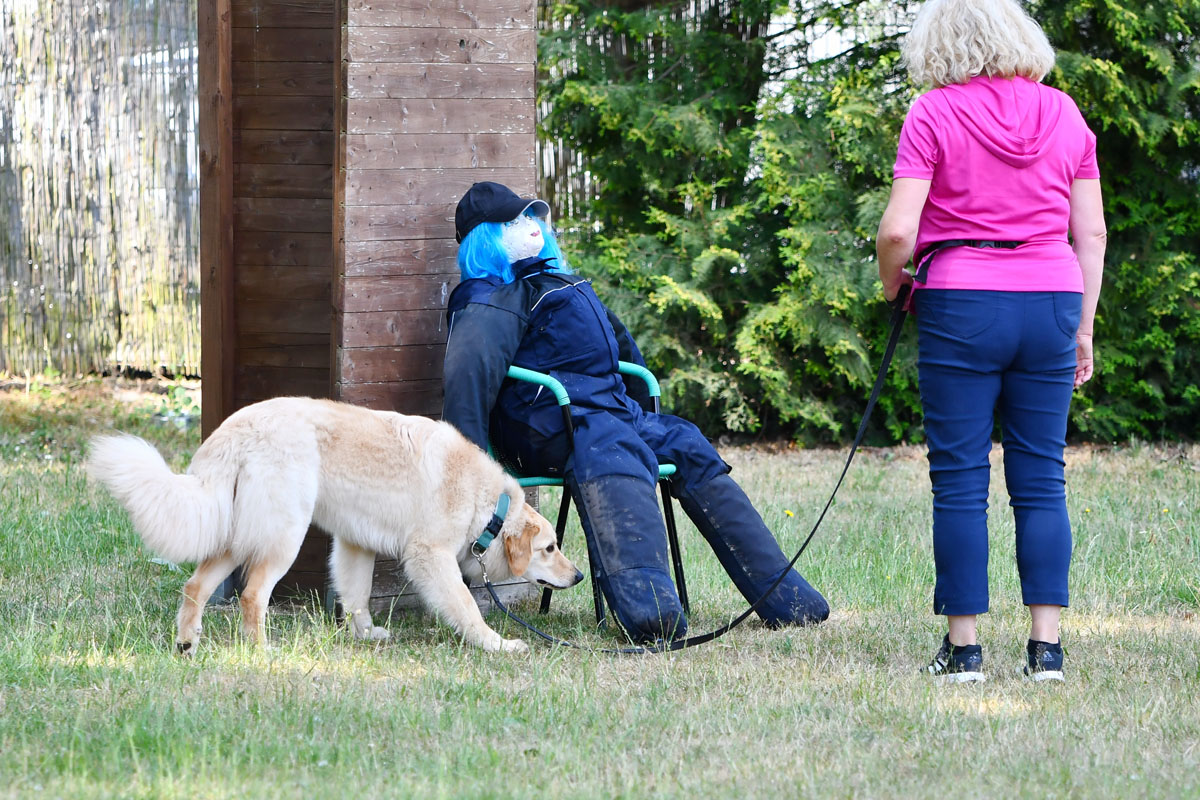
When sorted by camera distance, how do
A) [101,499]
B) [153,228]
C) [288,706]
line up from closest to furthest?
[288,706]
[101,499]
[153,228]

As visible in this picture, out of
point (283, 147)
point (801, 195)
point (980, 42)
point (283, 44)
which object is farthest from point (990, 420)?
point (801, 195)

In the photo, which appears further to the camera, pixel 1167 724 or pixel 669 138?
pixel 669 138

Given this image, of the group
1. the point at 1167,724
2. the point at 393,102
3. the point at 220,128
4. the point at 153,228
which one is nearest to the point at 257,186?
the point at 220,128

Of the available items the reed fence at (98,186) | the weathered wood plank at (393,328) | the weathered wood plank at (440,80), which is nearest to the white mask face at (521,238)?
the weathered wood plank at (393,328)

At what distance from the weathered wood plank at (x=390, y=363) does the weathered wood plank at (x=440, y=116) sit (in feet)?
2.36

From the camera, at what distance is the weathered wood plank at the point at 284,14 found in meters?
4.30

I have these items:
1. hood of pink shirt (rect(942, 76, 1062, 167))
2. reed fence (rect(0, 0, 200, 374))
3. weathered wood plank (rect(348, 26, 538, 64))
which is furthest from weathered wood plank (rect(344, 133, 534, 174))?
reed fence (rect(0, 0, 200, 374))

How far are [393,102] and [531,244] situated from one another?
64 cm

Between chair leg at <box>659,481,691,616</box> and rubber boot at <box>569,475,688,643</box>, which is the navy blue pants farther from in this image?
chair leg at <box>659,481,691,616</box>

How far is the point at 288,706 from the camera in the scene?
2936mm

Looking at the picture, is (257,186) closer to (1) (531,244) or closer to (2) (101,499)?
(1) (531,244)

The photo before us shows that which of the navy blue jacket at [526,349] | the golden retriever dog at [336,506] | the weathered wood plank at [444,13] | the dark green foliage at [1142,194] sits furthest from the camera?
the dark green foliage at [1142,194]

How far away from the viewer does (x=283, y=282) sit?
4449 mm

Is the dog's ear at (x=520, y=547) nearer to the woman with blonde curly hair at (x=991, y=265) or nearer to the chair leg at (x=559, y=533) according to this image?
the chair leg at (x=559, y=533)
